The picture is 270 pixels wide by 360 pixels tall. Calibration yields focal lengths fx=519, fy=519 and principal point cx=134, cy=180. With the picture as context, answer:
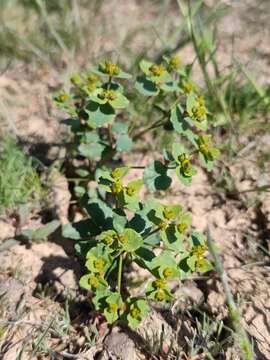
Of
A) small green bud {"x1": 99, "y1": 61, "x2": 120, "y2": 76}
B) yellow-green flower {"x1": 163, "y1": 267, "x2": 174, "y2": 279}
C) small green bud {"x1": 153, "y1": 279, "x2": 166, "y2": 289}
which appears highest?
small green bud {"x1": 99, "y1": 61, "x2": 120, "y2": 76}

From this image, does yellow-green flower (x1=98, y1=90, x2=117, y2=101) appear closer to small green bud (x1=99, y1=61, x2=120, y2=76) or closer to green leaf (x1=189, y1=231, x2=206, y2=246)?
small green bud (x1=99, y1=61, x2=120, y2=76)

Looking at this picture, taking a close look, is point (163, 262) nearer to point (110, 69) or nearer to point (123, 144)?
point (123, 144)

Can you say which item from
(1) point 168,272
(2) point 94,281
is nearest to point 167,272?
(1) point 168,272

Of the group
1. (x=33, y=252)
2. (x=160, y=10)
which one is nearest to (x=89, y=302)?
(x=33, y=252)

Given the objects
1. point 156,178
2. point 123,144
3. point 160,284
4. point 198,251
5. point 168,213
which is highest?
point 123,144

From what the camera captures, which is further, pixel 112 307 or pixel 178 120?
pixel 178 120

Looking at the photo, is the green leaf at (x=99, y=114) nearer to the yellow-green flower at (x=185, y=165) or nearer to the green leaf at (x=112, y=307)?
the yellow-green flower at (x=185, y=165)

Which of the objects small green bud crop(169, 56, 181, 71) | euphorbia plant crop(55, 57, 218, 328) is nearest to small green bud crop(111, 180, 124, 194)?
euphorbia plant crop(55, 57, 218, 328)
